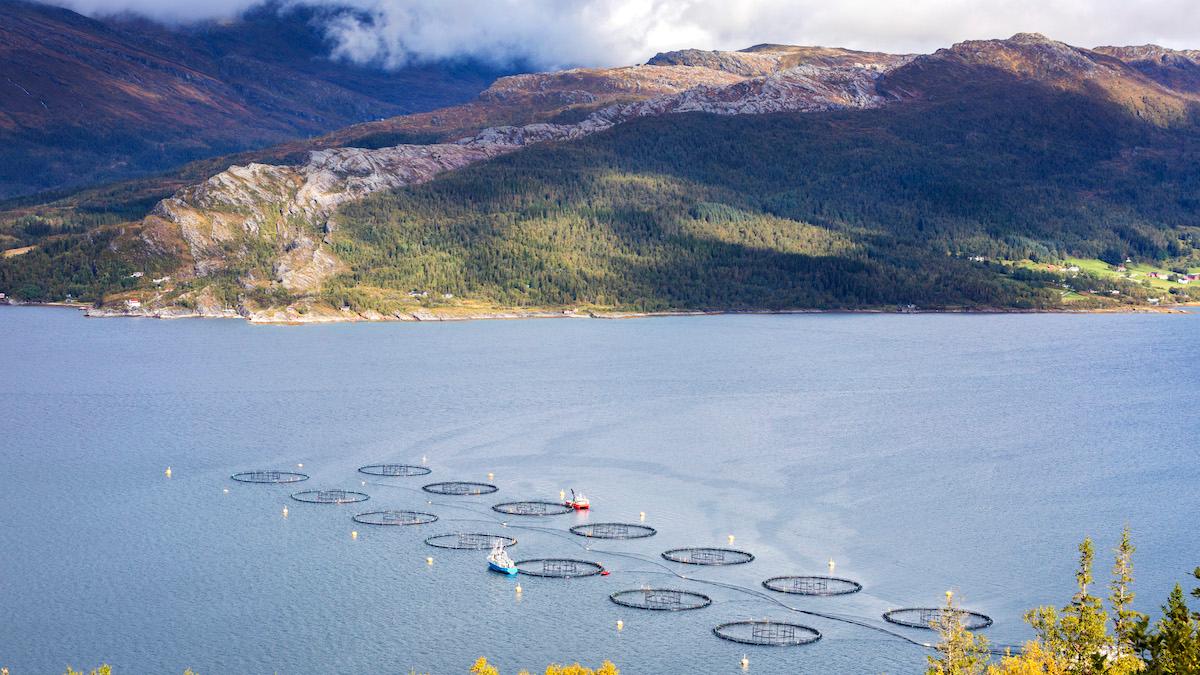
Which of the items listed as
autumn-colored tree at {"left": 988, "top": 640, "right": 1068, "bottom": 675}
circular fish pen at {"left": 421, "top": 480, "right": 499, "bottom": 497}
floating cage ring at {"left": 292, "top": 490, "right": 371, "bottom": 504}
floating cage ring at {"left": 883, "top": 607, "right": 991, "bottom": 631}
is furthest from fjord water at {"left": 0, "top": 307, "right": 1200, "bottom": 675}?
autumn-colored tree at {"left": 988, "top": 640, "right": 1068, "bottom": 675}

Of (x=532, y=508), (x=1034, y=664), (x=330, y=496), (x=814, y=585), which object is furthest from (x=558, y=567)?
(x=1034, y=664)

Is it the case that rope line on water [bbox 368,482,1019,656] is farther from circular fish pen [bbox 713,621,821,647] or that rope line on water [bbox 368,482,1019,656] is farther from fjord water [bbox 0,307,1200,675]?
circular fish pen [bbox 713,621,821,647]

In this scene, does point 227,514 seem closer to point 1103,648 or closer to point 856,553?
point 856,553

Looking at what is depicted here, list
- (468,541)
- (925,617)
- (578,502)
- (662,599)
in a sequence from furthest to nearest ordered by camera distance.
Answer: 1. (578,502)
2. (468,541)
3. (662,599)
4. (925,617)

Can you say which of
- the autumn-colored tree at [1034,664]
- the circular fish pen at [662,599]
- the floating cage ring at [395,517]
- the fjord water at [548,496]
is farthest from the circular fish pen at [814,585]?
the floating cage ring at [395,517]

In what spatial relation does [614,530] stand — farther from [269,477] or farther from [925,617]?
[269,477]

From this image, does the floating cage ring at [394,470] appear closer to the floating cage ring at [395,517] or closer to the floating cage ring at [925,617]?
the floating cage ring at [395,517]

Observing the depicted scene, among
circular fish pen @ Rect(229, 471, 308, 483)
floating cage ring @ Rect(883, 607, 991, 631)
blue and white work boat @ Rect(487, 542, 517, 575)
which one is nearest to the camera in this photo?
floating cage ring @ Rect(883, 607, 991, 631)
